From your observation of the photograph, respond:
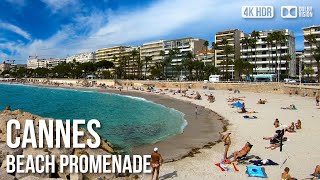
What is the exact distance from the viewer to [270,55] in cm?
10144

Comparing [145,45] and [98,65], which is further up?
[145,45]

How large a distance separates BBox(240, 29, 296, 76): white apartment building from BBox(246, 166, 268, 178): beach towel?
8787cm

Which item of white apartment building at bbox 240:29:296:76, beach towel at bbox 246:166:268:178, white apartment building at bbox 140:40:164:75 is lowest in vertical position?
beach towel at bbox 246:166:268:178

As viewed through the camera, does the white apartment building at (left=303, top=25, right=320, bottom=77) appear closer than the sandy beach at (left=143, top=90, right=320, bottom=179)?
No

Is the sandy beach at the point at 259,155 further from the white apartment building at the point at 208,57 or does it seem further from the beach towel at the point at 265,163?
the white apartment building at the point at 208,57

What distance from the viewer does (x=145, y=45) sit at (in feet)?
580

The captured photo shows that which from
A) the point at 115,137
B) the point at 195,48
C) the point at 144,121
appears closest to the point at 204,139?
the point at 115,137

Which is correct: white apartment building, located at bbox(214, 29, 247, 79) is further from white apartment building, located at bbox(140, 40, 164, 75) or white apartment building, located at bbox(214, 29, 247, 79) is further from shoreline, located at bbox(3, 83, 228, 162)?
shoreline, located at bbox(3, 83, 228, 162)

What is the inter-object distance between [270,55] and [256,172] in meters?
94.2

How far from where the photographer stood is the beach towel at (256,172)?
529 inches

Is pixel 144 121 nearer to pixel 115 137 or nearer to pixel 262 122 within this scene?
pixel 115 137

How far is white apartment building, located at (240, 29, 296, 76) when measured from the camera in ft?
325

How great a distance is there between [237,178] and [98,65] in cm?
15410

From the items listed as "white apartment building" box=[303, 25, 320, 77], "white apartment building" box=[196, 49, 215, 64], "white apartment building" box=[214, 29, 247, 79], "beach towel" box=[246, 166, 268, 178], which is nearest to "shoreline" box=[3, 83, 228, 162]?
"beach towel" box=[246, 166, 268, 178]
